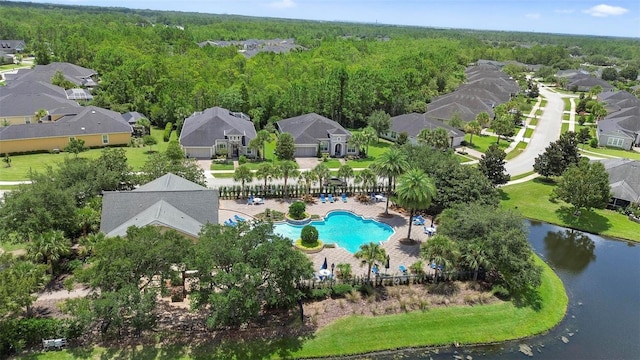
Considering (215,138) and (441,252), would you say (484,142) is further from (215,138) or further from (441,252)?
(441,252)

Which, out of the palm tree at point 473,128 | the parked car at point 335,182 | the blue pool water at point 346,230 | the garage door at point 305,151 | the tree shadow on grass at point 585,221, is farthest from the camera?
the palm tree at point 473,128

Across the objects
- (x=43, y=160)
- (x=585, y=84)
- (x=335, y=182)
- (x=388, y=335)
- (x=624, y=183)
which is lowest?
(x=388, y=335)

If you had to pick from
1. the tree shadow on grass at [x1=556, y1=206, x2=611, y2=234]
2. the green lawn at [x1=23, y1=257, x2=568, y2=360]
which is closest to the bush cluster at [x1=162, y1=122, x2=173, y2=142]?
the green lawn at [x1=23, y1=257, x2=568, y2=360]

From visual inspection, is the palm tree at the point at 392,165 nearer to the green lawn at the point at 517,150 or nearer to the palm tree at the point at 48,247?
the palm tree at the point at 48,247

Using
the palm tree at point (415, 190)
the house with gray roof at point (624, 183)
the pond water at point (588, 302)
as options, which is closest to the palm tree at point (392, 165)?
the palm tree at point (415, 190)

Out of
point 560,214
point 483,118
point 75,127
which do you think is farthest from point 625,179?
point 75,127

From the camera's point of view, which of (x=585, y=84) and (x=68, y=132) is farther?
(x=585, y=84)

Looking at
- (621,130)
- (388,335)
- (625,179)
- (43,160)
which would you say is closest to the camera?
(388,335)
